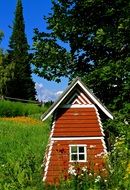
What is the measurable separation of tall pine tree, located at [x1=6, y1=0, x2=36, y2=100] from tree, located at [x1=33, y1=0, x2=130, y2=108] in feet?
179

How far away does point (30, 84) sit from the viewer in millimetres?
84500

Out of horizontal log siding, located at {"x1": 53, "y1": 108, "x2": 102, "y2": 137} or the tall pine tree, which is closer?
horizontal log siding, located at {"x1": 53, "y1": 108, "x2": 102, "y2": 137}

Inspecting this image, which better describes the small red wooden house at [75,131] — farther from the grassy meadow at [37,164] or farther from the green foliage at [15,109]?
the green foliage at [15,109]

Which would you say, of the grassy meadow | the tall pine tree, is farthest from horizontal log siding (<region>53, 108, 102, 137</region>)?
the tall pine tree

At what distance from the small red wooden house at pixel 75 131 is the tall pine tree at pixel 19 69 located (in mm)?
59314

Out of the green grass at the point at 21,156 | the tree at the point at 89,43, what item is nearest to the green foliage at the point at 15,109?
the green grass at the point at 21,156

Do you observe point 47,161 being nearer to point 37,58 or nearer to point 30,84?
point 37,58

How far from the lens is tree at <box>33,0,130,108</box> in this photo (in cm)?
2203

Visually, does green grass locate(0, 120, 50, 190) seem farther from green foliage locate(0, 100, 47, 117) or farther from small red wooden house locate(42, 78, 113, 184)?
green foliage locate(0, 100, 47, 117)

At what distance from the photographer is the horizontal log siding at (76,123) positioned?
19.0 meters

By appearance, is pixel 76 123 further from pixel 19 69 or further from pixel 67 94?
pixel 19 69

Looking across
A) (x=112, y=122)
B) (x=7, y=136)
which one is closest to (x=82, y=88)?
(x=112, y=122)

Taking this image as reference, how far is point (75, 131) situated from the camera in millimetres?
19000

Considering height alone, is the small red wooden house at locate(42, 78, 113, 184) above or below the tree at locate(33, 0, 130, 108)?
below
